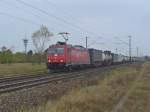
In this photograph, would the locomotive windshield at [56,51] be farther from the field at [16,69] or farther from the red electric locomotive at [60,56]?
the field at [16,69]

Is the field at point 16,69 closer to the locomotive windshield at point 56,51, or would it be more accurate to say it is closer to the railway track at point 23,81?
the locomotive windshield at point 56,51

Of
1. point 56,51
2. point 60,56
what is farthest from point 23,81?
point 56,51

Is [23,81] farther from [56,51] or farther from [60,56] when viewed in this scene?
[56,51]

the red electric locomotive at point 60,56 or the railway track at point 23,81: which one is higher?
the red electric locomotive at point 60,56

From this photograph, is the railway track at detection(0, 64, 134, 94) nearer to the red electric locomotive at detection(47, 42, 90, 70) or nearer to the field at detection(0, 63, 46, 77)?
the red electric locomotive at detection(47, 42, 90, 70)

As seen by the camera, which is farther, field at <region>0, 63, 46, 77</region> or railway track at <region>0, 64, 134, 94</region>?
field at <region>0, 63, 46, 77</region>

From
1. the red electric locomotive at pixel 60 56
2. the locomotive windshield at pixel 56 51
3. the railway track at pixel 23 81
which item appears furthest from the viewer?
the locomotive windshield at pixel 56 51

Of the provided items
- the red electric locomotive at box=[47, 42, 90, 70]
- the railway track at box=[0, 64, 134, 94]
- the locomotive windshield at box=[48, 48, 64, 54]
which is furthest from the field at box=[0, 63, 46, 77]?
the railway track at box=[0, 64, 134, 94]

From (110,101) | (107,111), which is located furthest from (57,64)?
(107,111)

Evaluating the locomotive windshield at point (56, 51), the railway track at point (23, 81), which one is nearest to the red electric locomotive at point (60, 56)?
the locomotive windshield at point (56, 51)

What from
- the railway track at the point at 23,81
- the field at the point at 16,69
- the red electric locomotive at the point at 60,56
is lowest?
the railway track at the point at 23,81

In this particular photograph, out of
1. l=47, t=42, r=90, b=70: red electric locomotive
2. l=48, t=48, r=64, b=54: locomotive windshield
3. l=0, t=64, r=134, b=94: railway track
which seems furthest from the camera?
l=48, t=48, r=64, b=54: locomotive windshield

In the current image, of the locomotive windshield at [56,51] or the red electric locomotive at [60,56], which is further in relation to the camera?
the locomotive windshield at [56,51]

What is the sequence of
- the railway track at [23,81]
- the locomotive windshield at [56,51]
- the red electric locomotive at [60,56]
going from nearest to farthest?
1. the railway track at [23,81]
2. the red electric locomotive at [60,56]
3. the locomotive windshield at [56,51]
